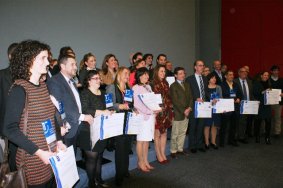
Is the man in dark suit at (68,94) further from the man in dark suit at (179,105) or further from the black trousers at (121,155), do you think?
the man in dark suit at (179,105)

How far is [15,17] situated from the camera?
4703mm

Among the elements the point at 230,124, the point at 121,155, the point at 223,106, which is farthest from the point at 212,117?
the point at 121,155

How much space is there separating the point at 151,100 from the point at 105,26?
129 inches

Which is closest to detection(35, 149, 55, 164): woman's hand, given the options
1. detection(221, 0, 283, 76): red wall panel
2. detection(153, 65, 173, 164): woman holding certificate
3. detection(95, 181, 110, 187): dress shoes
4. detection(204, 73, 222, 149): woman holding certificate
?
detection(95, 181, 110, 187): dress shoes

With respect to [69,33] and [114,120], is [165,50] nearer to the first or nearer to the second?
[69,33]

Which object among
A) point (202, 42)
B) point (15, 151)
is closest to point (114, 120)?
point (15, 151)

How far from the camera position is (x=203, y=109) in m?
4.40

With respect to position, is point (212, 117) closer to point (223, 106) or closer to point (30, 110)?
point (223, 106)

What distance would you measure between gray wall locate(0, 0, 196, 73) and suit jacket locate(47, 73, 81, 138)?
274cm

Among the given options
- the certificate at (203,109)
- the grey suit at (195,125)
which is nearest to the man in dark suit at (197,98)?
the grey suit at (195,125)

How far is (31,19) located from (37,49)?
376 cm

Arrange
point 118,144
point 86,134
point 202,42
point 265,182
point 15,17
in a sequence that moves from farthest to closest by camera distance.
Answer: point 202,42 → point 15,17 → point 265,182 → point 118,144 → point 86,134

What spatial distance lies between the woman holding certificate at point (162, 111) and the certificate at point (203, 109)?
1.87ft

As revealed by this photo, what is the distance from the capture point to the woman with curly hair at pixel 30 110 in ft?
4.98
